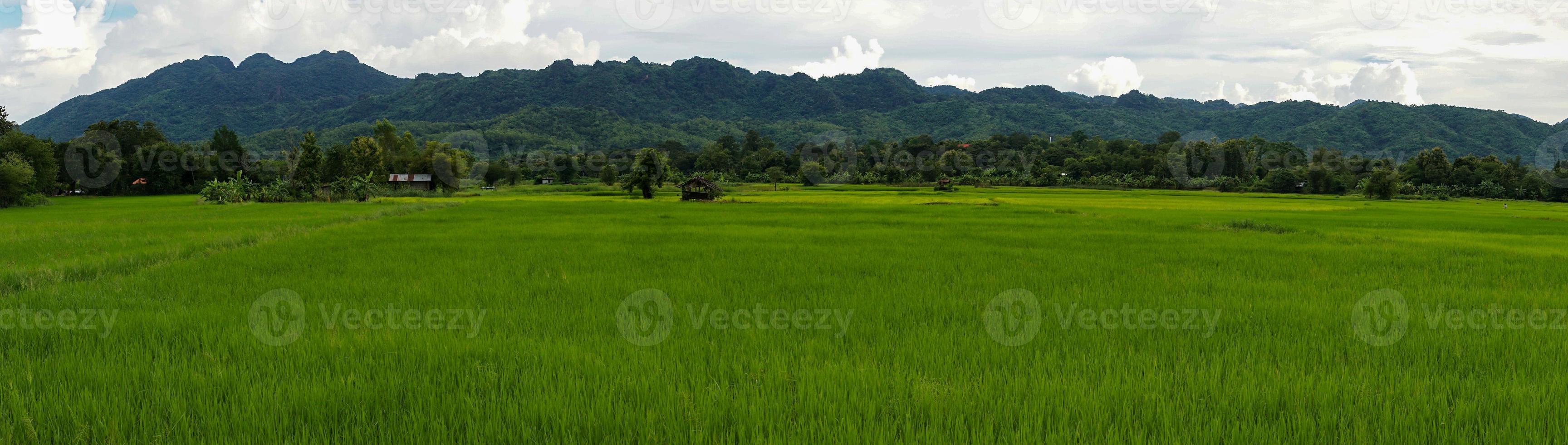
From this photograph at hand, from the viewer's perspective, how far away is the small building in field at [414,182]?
6806cm

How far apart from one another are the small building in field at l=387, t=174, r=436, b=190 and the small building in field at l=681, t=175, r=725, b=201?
32412mm

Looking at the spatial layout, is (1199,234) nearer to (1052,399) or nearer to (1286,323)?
(1286,323)

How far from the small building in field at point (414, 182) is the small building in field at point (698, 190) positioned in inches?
1276

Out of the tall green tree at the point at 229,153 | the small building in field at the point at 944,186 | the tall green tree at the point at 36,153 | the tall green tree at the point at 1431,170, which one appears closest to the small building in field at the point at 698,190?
the small building in field at the point at 944,186

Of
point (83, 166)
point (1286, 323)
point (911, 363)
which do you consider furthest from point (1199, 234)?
point (83, 166)

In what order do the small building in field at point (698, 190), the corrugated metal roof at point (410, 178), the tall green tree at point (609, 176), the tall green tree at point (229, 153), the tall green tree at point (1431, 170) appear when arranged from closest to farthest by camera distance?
the small building in field at point (698, 190), the tall green tree at point (229, 153), the corrugated metal roof at point (410, 178), the tall green tree at point (1431, 170), the tall green tree at point (609, 176)

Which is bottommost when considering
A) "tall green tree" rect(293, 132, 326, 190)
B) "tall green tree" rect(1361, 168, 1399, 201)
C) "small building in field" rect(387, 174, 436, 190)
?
"tall green tree" rect(1361, 168, 1399, 201)

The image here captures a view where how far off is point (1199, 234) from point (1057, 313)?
12924 mm

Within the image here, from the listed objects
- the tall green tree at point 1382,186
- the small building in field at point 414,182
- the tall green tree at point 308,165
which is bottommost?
the tall green tree at point 1382,186

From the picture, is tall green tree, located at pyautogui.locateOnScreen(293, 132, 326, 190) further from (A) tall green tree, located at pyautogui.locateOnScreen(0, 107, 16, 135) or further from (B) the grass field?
(B) the grass field

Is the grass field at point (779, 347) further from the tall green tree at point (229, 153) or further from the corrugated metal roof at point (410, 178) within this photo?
the corrugated metal roof at point (410, 178)

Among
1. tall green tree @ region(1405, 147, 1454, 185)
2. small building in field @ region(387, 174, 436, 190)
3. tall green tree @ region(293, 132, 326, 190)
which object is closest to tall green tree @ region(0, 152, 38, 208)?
tall green tree @ region(293, 132, 326, 190)

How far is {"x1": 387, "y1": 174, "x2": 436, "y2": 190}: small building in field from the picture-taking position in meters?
68.1

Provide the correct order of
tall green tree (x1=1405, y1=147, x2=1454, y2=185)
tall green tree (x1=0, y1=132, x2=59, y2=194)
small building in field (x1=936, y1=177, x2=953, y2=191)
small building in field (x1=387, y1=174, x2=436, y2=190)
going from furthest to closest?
tall green tree (x1=1405, y1=147, x2=1454, y2=185) < small building in field (x1=387, y1=174, x2=436, y2=190) < small building in field (x1=936, y1=177, x2=953, y2=191) < tall green tree (x1=0, y1=132, x2=59, y2=194)
